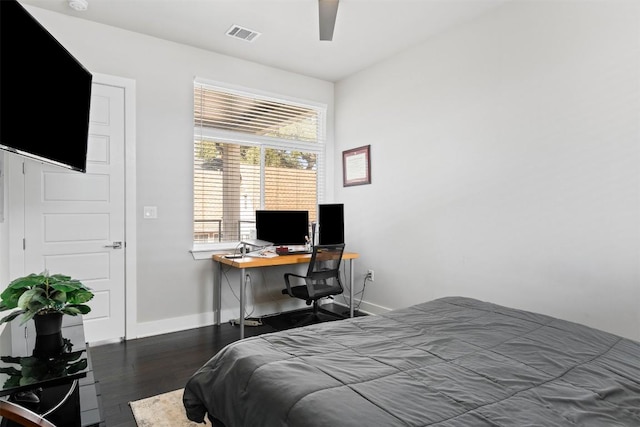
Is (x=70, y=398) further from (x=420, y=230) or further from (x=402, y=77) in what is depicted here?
(x=402, y=77)

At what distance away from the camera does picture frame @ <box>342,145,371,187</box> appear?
4328 millimetres

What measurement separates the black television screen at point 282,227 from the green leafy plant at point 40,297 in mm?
2430

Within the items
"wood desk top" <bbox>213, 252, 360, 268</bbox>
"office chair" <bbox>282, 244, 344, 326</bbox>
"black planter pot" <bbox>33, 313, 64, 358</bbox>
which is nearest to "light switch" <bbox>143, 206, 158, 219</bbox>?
"wood desk top" <bbox>213, 252, 360, 268</bbox>

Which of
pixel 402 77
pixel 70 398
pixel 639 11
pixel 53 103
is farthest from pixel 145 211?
pixel 639 11

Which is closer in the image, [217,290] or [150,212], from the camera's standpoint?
[150,212]

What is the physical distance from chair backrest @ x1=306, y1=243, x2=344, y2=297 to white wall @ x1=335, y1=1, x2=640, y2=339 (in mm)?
583

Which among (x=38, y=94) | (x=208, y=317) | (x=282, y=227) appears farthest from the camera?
(x=282, y=227)

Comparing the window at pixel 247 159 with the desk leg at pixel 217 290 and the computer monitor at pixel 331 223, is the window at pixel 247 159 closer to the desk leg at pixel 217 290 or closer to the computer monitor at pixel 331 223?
the desk leg at pixel 217 290

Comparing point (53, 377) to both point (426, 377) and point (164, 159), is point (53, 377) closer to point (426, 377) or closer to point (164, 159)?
point (426, 377)

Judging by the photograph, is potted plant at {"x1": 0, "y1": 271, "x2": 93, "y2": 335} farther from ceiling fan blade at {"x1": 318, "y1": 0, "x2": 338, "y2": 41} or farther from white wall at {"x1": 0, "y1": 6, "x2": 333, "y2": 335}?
ceiling fan blade at {"x1": 318, "y1": 0, "x2": 338, "y2": 41}

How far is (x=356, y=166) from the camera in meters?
4.49

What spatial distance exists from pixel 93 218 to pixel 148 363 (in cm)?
139

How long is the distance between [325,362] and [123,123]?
306 cm

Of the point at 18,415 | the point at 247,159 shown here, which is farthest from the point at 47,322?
the point at 247,159
